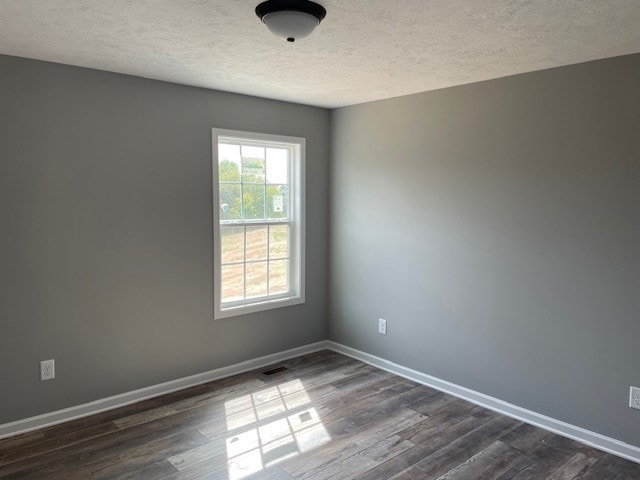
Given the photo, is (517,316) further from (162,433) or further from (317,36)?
(162,433)

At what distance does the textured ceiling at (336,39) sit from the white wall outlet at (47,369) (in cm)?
194

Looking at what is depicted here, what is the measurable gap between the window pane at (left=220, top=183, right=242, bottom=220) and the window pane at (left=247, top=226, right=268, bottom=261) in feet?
0.62

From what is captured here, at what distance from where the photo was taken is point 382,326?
425 cm

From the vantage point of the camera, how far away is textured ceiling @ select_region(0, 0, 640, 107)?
2102mm

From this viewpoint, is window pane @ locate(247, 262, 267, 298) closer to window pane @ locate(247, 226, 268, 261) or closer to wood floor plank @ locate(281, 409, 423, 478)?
window pane @ locate(247, 226, 268, 261)

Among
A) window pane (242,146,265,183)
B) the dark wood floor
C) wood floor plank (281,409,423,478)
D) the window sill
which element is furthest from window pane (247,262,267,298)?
wood floor plank (281,409,423,478)

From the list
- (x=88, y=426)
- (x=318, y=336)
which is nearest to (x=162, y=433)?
(x=88, y=426)

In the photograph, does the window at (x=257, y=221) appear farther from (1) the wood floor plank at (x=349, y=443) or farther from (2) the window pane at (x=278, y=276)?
(1) the wood floor plank at (x=349, y=443)

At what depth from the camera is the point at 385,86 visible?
3.60 meters

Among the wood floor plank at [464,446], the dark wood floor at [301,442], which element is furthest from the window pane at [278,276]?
the wood floor plank at [464,446]

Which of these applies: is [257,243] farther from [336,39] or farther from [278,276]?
[336,39]

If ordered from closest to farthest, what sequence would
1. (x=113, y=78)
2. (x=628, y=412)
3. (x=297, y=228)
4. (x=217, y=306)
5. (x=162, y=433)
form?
1. (x=628, y=412)
2. (x=162, y=433)
3. (x=113, y=78)
4. (x=217, y=306)
5. (x=297, y=228)

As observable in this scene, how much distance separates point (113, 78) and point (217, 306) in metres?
1.87

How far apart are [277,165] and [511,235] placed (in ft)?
6.92
